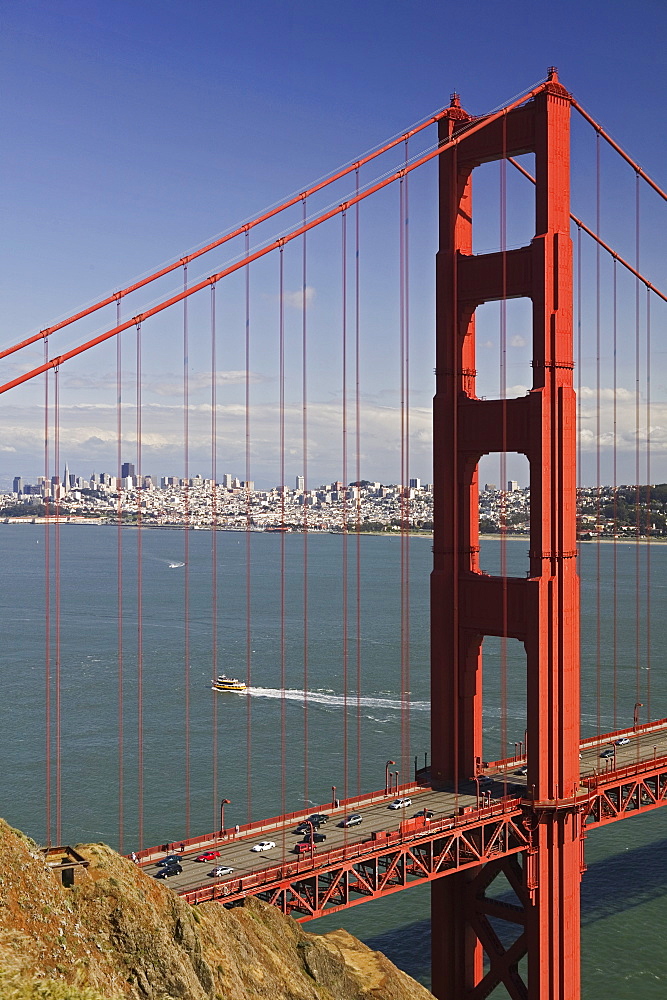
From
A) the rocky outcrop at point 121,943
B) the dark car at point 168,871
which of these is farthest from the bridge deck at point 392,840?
the rocky outcrop at point 121,943

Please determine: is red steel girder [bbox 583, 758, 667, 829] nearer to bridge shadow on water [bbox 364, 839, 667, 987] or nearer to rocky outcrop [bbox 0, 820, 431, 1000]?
bridge shadow on water [bbox 364, 839, 667, 987]

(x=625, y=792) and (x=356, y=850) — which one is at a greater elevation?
(x=356, y=850)

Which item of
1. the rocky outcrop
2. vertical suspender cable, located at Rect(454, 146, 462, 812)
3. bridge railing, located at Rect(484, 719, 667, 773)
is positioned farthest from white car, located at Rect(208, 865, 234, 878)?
bridge railing, located at Rect(484, 719, 667, 773)

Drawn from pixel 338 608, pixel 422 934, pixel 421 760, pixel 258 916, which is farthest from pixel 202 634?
pixel 258 916

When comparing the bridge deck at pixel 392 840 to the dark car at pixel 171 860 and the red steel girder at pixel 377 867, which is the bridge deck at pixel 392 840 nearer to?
the red steel girder at pixel 377 867

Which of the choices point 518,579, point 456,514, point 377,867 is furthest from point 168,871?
point 456,514

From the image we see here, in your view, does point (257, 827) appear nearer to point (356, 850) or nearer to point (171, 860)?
point (171, 860)
